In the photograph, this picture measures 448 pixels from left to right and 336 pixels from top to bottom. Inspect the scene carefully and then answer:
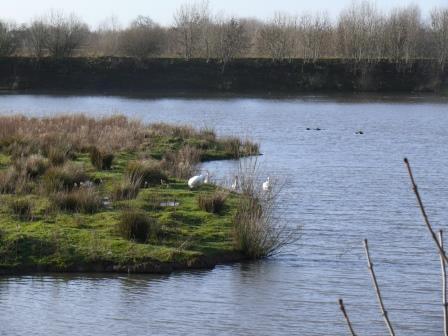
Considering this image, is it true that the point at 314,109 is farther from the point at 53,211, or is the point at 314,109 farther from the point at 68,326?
the point at 68,326

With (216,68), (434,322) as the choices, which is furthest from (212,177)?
(216,68)

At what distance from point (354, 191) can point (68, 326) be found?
11.9m

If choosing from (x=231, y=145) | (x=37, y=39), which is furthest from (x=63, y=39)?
(x=231, y=145)

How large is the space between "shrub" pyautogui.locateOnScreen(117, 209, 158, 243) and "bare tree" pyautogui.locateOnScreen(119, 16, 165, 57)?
245 ft

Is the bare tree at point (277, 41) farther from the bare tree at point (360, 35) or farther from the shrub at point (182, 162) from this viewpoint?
the shrub at point (182, 162)

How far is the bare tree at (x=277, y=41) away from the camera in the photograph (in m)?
88.2

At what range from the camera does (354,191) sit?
21797 millimetres

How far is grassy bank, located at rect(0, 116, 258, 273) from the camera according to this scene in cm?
1365

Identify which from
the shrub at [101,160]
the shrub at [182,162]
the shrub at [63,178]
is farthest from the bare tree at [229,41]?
the shrub at [63,178]

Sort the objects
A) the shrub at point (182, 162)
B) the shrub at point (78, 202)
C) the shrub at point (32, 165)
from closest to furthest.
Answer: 1. the shrub at point (78, 202)
2. the shrub at point (32, 165)
3. the shrub at point (182, 162)

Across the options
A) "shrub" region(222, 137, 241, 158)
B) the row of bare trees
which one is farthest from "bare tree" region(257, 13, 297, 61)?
"shrub" region(222, 137, 241, 158)

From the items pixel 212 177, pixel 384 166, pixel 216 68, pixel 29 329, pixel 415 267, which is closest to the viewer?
pixel 29 329

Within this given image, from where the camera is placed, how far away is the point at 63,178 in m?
17.6

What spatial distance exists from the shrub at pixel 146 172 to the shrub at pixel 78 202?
2482 millimetres
